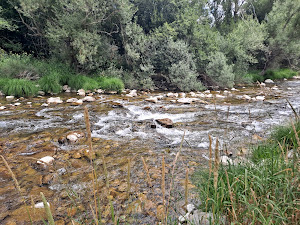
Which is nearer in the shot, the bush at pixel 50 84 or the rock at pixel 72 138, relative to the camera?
the rock at pixel 72 138

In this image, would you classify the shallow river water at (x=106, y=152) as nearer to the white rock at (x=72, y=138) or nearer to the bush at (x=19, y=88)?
the white rock at (x=72, y=138)

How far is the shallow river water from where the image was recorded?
229 centimetres

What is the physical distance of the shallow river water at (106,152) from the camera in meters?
2.29

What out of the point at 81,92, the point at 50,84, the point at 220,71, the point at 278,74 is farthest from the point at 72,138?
the point at 278,74

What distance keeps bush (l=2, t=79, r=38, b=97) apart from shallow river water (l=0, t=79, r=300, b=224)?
67.9 inches

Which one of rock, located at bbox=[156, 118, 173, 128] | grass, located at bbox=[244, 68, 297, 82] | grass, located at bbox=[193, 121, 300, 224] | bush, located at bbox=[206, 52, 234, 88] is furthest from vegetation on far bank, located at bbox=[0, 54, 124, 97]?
grass, located at bbox=[244, 68, 297, 82]

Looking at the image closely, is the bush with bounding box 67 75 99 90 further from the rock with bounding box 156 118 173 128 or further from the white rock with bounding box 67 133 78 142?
the white rock with bounding box 67 133 78 142

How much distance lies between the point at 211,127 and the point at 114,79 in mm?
9059

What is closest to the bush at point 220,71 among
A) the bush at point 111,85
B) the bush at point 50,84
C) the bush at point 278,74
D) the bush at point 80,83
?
the bush at point 111,85

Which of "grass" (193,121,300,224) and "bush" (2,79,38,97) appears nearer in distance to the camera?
"grass" (193,121,300,224)

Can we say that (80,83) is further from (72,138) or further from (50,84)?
(72,138)

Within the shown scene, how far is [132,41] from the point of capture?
13883 mm

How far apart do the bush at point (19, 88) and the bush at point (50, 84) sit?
0.61 metres

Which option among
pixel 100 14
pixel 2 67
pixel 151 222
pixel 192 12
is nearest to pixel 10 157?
pixel 151 222
